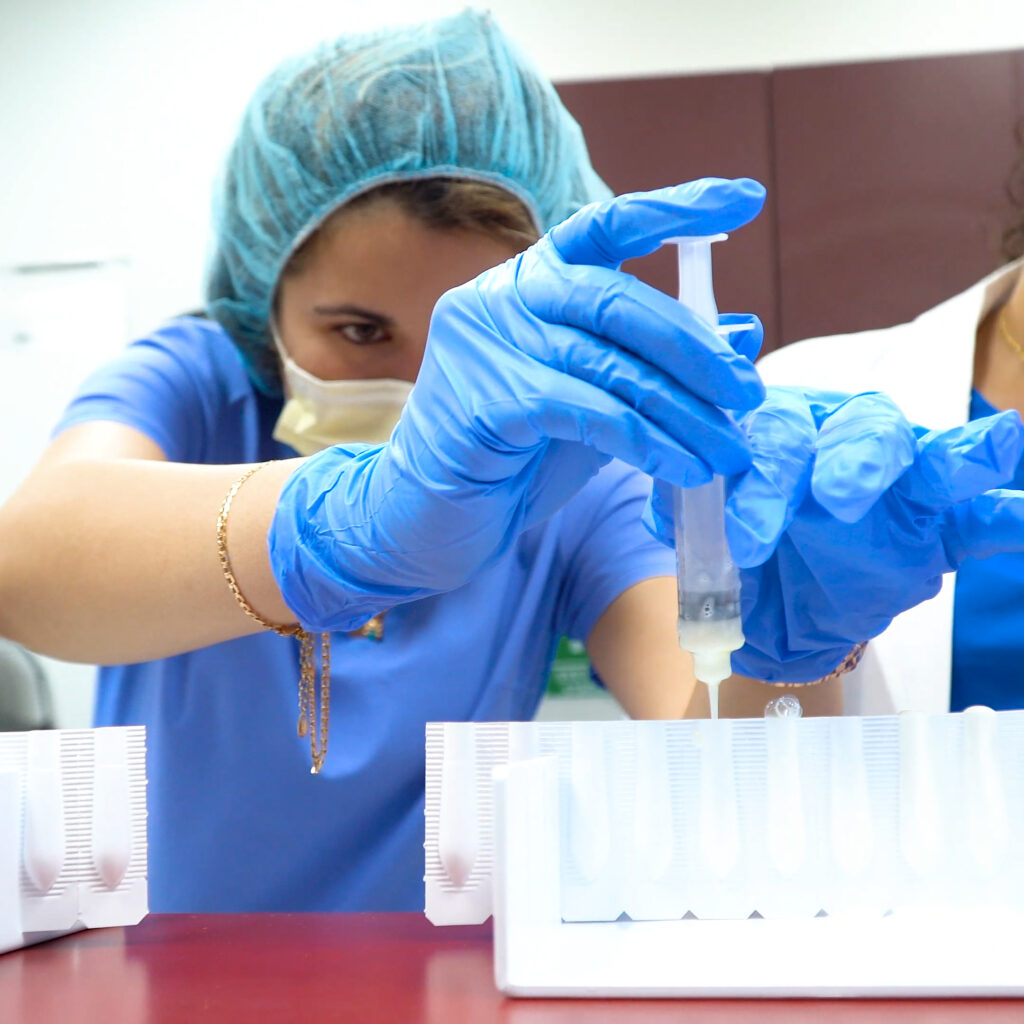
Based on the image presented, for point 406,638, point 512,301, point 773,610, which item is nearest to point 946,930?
point 773,610

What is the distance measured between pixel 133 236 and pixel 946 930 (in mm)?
1905

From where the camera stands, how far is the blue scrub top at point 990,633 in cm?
117

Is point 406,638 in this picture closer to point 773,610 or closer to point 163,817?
point 163,817

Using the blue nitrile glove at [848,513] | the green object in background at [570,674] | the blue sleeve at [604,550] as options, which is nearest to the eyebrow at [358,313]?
the blue sleeve at [604,550]

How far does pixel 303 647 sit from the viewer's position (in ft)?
3.62

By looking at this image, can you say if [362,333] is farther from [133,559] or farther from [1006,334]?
[1006,334]

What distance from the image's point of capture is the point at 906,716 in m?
0.78

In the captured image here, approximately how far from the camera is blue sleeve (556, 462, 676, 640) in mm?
1264

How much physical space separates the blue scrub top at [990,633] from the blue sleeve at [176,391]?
2.78ft

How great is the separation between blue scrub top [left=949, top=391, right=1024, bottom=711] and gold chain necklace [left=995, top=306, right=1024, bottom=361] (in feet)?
0.63

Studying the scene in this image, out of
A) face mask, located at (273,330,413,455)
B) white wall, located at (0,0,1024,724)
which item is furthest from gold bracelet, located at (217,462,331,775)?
white wall, located at (0,0,1024,724)

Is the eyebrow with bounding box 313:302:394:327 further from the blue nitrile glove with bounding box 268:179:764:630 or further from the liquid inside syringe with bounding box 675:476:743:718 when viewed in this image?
the liquid inside syringe with bounding box 675:476:743:718

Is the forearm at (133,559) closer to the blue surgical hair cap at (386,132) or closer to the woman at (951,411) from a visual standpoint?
the blue surgical hair cap at (386,132)

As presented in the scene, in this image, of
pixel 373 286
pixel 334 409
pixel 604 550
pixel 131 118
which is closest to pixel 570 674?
pixel 604 550
